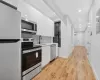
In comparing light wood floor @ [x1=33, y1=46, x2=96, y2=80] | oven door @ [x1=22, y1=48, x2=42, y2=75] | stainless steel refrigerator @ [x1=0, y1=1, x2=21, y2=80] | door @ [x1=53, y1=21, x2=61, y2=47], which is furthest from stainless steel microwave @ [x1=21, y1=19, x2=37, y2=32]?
door @ [x1=53, y1=21, x2=61, y2=47]

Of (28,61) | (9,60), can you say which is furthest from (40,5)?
(9,60)

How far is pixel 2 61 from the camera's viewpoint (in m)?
1.32

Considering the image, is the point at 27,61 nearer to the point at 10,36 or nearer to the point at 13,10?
the point at 10,36

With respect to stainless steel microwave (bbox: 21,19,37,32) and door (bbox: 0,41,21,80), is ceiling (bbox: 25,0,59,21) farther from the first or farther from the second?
door (bbox: 0,41,21,80)

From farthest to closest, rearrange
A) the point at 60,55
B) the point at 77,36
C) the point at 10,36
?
the point at 77,36
the point at 60,55
the point at 10,36

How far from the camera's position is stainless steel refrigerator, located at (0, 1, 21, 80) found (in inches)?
51.6

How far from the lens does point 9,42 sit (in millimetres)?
1437

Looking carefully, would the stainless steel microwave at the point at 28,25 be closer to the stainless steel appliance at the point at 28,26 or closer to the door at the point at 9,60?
the stainless steel appliance at the point at 28,26

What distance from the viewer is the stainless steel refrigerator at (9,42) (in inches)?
51.6

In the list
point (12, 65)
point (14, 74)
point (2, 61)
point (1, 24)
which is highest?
point (1, 24)

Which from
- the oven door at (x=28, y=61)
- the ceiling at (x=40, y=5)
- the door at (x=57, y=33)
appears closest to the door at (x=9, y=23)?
the oven door at (x=28, y=61)

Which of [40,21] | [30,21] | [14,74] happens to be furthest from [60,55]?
[14,74]

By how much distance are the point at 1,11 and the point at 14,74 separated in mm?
1017

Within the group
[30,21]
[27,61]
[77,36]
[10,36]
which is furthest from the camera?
[77,36]
